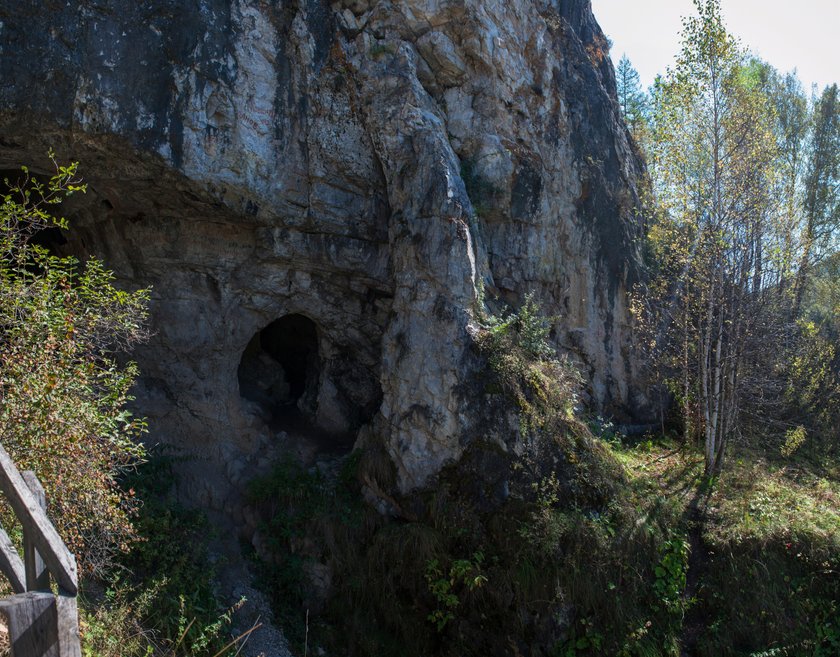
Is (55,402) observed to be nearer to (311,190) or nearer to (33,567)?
(33,567)

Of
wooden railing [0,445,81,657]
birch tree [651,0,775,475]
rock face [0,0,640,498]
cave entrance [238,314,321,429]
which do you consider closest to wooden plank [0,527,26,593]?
wooden railing [0,445,81,657]

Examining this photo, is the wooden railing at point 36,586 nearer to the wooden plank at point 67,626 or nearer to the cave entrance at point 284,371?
the wooden plank at point 67,626

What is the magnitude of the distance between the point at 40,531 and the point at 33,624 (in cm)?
38

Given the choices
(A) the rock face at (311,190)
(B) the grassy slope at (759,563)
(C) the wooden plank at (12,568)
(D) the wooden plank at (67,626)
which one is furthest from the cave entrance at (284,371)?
(D) the wooden plank at (67,626)

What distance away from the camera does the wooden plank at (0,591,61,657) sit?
266cm

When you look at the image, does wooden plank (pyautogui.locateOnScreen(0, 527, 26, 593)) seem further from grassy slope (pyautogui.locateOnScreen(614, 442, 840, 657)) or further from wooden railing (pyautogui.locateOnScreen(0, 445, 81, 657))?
grassy slope (pyautogui.locateOnScreen(614, 442, 840, 657))

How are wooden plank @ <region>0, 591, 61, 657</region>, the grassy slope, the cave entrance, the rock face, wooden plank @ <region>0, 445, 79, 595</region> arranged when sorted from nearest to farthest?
wooden plank @ <region>0, 591, 61, 657</region>, wooden plank @ <region>0, 445, 79, 595</region>, the grassy slope, the rock face, the cave entrance

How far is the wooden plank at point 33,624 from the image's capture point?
8.72ft

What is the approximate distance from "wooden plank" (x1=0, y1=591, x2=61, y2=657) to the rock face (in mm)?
5663

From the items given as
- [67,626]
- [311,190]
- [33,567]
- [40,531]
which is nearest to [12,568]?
[33,567]

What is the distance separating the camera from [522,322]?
882cm

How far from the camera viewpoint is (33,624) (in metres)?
2.70

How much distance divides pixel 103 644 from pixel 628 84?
21.5 m

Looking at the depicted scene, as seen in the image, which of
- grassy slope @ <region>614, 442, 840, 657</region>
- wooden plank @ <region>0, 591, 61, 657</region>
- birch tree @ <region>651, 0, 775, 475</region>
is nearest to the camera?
wooden plank @ <region>0, 591, 61, 657</region>
